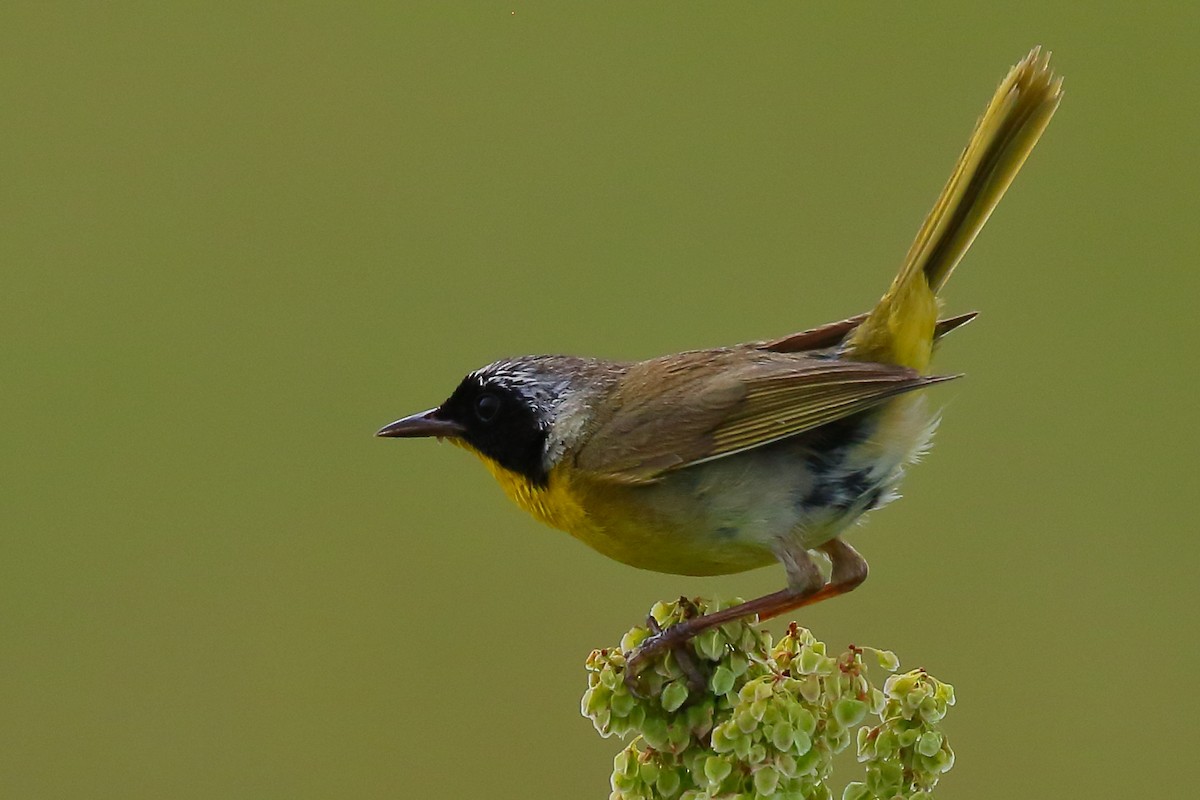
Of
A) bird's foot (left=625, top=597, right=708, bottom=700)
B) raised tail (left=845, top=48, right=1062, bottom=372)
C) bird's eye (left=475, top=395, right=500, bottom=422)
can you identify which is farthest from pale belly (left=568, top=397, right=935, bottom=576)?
bird's foot (left=625, top=597, right=708, bottom=700)

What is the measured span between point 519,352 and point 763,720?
12.0 ft

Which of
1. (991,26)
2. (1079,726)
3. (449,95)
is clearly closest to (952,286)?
(991,26)

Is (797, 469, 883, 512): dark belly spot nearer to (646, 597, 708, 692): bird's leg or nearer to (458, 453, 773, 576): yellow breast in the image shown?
(458, 453, 773, 576): yellow breast

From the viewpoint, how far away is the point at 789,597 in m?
3.93

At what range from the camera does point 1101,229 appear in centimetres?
752

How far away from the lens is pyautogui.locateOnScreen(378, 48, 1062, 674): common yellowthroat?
161 inches

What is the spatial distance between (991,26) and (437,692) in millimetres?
4424

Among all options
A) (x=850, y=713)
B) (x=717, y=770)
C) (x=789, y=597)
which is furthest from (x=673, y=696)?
(x=789, y=597)

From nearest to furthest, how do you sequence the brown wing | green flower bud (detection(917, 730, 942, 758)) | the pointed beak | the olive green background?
1. green flower bud (detection(917, 730, 942, 758))
2. the brown wing
3. the pointed beak
4. the olive green background

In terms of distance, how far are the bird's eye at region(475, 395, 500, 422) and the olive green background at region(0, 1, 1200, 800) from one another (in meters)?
1.66

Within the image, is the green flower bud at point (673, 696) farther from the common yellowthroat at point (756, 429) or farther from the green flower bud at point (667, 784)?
the common yellowthroat at point (756, 429)

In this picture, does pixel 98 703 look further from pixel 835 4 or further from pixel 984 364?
pixel 835 4

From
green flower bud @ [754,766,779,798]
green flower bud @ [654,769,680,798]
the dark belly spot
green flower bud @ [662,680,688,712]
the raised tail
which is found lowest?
green flower bud @ [654,769,680,798]

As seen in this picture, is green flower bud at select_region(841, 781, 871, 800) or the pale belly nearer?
green flower bud at select_region(841, 781, 871, 800)
